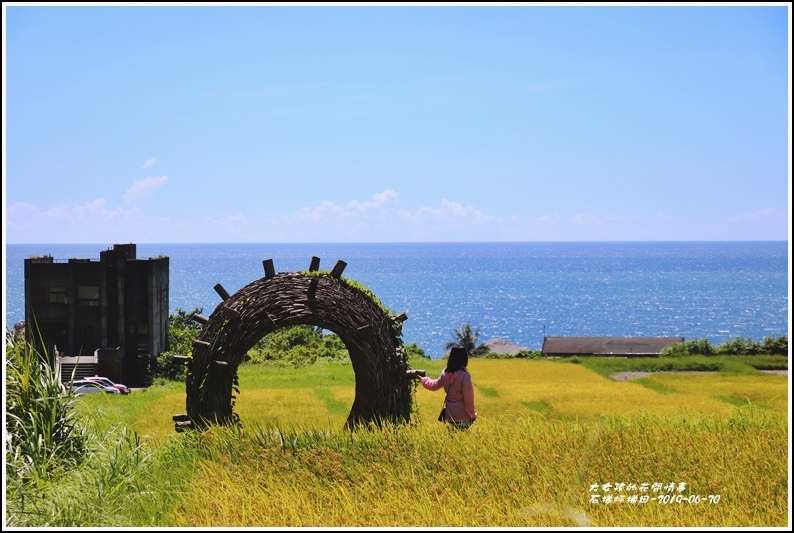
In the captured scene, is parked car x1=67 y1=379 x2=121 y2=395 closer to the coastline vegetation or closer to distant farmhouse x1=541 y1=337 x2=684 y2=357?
the coastline vegetation

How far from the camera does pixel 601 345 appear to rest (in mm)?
54344

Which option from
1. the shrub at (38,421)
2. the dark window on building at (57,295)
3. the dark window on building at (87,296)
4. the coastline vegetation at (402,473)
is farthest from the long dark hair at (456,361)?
the dark window on building at (57,295)

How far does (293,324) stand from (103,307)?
2909cm

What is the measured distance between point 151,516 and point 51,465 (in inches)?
86.2

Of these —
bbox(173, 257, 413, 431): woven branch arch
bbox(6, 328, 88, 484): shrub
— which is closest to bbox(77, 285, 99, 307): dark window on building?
bbox(6, 328, 88, 484): shrub

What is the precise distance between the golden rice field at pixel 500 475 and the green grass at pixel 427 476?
0.8 inches

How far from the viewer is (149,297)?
3747cm

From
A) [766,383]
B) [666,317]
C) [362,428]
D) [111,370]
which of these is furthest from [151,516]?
[666,317]

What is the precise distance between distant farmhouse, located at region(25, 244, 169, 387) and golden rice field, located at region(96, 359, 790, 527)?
91.8ft

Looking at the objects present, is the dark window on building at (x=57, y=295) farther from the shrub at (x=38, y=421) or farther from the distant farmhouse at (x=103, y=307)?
the shrub at (x=38, y=421)

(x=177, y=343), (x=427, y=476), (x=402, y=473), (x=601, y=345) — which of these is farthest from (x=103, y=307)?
(x=601, y=345)

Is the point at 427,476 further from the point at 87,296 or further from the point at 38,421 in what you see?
the point at 87,296

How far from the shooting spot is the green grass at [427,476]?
24.9 ft

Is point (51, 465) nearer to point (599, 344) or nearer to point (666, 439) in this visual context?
point (666, 439)
